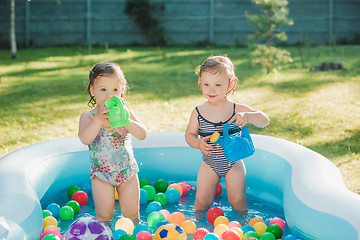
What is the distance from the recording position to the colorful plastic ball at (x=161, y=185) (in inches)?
130

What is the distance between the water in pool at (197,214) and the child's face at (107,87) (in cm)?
77

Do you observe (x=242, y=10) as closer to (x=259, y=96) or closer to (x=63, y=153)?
(x=259, y=96)

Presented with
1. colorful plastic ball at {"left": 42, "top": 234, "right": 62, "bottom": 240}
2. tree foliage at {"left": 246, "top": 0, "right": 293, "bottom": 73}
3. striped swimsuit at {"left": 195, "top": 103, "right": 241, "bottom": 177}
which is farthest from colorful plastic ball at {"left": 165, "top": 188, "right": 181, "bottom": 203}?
tree foliage at {"left": 246, "top": 0, "right": 293, "bottom": 73}

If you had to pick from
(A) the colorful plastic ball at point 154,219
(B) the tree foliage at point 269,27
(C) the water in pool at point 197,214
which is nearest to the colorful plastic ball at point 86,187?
(C) the water in pool at point 197,214

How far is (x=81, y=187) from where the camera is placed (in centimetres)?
335

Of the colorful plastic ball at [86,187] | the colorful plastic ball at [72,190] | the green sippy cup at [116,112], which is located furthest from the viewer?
the colorful plastic ball at [86,187]

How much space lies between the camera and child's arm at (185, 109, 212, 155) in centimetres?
265

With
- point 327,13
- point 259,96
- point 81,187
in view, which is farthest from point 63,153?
point 327,13

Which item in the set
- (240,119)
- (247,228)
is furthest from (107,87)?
(247,228)

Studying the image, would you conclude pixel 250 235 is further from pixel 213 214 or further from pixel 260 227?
pixel 213 214

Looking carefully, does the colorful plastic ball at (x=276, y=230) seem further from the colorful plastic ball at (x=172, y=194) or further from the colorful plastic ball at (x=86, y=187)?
the colorful plastic ball at (x=86, y=187)

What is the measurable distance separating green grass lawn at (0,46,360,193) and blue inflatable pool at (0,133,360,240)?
0.60 m

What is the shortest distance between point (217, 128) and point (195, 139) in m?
0.16

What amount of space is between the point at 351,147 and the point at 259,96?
7.52ft
